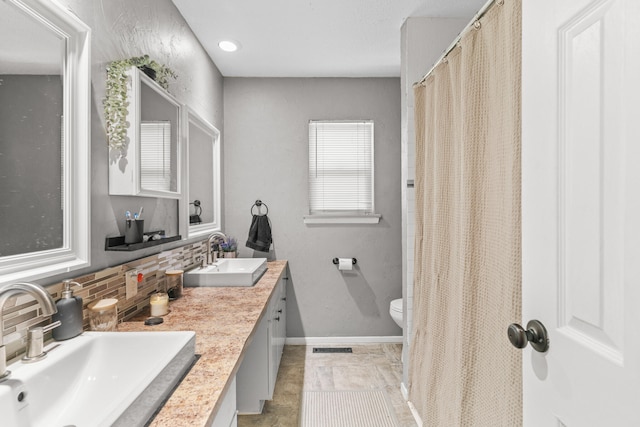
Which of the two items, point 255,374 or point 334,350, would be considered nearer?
point 255,374

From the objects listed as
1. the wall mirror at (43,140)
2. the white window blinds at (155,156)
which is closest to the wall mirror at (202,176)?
the white window blinds at (155,156)

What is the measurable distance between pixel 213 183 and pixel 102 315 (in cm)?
178

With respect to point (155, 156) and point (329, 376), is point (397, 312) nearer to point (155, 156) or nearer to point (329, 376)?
point (329, 376)

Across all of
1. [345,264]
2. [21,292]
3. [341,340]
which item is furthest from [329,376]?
[21,292]

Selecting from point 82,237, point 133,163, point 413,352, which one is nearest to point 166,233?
point 133,163

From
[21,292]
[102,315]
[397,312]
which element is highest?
[21,292]

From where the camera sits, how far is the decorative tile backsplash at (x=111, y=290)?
0.94 meters

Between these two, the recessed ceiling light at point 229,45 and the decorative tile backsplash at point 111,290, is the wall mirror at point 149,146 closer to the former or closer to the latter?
the decorative tile backsplash at point 111,290

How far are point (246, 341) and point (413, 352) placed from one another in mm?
1078

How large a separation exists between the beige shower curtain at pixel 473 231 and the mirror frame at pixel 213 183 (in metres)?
1.40

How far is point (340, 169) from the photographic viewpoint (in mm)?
3229

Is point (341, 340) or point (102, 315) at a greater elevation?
point (102, 315)

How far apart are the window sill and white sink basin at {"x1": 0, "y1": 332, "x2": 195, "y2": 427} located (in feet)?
7.18
